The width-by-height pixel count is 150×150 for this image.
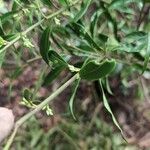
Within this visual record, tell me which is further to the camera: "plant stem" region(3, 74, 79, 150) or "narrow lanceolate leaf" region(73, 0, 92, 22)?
"narrow lanceolate leaf" region(73, 0, 92, 22)

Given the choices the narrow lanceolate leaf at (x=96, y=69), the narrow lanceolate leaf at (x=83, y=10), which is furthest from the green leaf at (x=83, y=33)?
the narrow lanceolate leaf at (x=96, y=69)

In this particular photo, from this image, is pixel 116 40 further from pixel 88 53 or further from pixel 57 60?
pixel 57 60

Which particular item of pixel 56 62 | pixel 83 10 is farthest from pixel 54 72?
pixel 83 10

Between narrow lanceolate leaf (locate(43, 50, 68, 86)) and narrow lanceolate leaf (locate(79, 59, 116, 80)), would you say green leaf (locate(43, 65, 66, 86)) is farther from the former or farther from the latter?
narrow lanceolate leaf (locate(79, 59, 116, 80))

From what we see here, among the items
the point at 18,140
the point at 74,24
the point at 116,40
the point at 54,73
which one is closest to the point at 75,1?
the point at 74,24

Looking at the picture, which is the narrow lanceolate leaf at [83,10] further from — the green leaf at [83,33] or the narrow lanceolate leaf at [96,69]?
the narrow lanceolate leaf at [96,69]

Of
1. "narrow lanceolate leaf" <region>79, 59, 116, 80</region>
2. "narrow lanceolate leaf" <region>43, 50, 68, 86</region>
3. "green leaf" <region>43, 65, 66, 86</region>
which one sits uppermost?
"narrow lanceolate leaf" <region>79, 59, 116, 80</region>

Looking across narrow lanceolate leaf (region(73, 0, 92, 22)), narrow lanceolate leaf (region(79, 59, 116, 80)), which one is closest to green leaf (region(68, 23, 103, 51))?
narrow lanceolate leaf (region(73, 0, 92, 22))

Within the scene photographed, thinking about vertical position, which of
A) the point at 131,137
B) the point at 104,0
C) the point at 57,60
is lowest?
the point at 131,137
